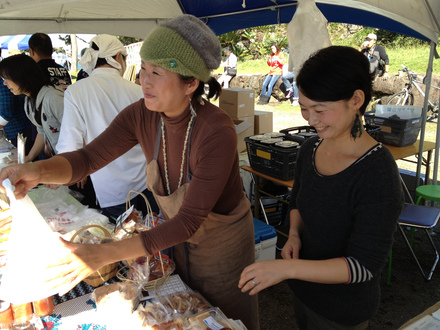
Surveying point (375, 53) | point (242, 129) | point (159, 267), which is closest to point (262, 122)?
point (242, 129)

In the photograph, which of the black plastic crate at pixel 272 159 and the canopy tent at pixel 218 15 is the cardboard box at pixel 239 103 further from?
the black plastic crate at pixel 272 159

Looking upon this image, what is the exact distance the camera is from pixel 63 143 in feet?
7.91

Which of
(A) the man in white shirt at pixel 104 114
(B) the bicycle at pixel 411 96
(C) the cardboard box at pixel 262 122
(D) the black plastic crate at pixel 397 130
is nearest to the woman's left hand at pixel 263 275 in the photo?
(A) the man in white shirt at pixel 104 114

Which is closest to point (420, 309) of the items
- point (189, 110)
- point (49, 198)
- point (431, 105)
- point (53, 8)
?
point (189, 110)

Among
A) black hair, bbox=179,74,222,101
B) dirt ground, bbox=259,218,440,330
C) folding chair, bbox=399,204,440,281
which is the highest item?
black hair, bbox=179,74,222,101

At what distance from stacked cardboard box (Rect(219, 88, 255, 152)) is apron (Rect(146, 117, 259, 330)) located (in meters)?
2.57

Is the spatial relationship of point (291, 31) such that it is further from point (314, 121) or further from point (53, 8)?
point (53, 8)

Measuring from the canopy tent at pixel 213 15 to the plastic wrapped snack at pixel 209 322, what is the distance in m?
2.55

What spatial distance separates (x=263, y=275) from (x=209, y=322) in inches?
10.5

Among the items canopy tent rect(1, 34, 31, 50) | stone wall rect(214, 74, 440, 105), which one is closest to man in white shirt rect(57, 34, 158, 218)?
stone wall rect(214, 74, 440, 105)

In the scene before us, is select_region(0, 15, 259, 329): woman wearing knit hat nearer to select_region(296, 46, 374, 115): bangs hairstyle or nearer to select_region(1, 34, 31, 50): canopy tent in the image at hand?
select_region(296, 46, 374, 115): bangs hairstyle

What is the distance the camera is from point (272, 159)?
310 centimetres

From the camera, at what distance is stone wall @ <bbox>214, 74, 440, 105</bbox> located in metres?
8.56

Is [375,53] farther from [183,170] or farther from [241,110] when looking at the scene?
[183,170]
